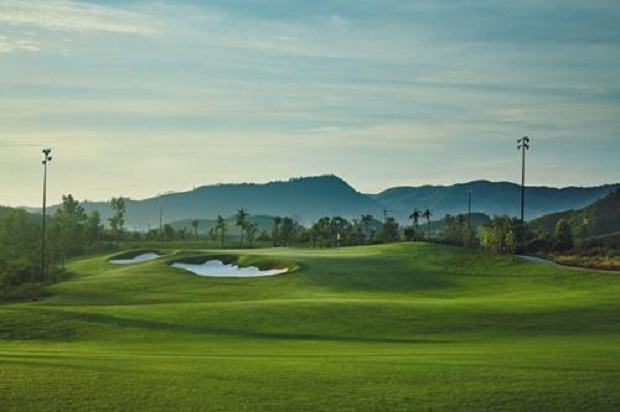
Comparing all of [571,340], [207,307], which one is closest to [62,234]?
[207,307]

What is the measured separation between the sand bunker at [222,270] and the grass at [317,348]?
1042 cm

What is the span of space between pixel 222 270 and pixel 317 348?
168ft

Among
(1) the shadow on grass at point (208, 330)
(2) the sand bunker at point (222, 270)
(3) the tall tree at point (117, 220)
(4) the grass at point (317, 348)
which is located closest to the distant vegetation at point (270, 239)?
(3) the tall tree at point (117, 220)

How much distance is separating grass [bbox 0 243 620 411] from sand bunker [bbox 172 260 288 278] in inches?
410

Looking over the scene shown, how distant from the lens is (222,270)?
257ft

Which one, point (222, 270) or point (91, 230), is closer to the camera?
point (222, 270)

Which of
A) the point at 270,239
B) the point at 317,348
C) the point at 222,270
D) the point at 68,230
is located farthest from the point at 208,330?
the point at 270,239

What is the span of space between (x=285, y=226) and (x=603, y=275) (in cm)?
11890

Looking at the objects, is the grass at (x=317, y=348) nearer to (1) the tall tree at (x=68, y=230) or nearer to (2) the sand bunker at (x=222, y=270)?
(2) the sand bunker at (x=222, y=270)

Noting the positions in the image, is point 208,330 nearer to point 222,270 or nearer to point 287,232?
point 222,270

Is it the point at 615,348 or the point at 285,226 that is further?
the point at 285,226

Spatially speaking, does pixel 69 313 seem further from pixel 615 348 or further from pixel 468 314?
pixel 615 348

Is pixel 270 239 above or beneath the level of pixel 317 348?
above

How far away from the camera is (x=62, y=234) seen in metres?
121
